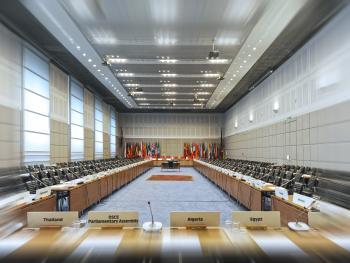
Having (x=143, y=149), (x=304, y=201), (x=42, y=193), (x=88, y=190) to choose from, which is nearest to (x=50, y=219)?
(x=42, y=193)

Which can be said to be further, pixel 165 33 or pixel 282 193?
pixel 165 33

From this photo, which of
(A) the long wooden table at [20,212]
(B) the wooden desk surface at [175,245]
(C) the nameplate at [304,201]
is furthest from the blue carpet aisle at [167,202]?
(B) the wooden desk surface at [175,245]

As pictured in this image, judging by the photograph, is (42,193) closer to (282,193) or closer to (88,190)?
(88,190)

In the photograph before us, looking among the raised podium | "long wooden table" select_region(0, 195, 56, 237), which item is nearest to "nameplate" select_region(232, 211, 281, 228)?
"long wooden table" select_region(0, 195, 56, 237)

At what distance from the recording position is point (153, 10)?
7250mm

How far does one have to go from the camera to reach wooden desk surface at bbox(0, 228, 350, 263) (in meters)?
1.81

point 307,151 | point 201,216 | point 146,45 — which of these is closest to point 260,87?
point 307,151

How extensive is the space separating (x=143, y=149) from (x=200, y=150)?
5.15 m

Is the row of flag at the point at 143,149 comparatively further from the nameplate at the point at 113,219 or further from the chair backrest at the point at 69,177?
the nameplate at the point at 113,219

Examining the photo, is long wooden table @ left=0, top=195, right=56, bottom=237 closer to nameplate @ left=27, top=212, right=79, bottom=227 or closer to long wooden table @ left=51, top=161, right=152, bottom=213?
nameplate @ left=27, top=212, right=79, bottom=227

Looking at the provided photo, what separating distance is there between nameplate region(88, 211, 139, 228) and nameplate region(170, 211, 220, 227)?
370mm

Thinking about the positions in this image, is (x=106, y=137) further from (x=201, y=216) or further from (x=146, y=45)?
(x=201, y=216)

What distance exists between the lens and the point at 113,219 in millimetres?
2600

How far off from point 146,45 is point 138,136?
653 inches
